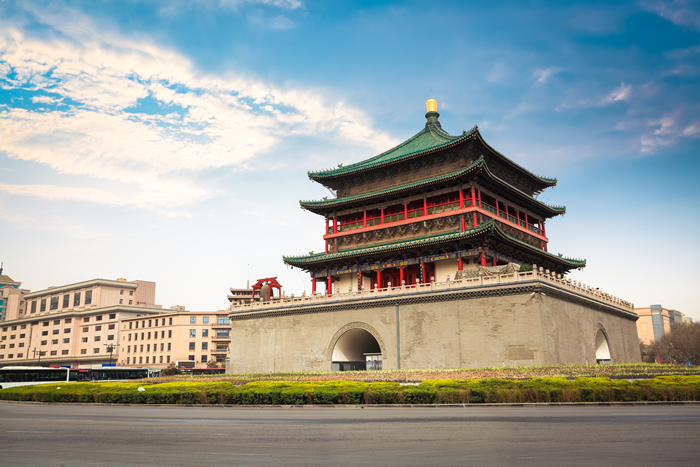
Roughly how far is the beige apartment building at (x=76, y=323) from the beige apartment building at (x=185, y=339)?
6.66m

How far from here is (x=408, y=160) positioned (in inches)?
1700

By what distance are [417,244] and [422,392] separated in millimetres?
19798

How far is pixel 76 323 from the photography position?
311 ft

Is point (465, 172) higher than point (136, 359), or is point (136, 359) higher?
point (465, 172)

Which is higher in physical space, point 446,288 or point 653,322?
point 653,322

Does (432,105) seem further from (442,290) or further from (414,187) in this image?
(442,290)

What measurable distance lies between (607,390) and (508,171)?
1185 inches

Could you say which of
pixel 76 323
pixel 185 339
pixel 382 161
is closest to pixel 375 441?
pixel 382 161

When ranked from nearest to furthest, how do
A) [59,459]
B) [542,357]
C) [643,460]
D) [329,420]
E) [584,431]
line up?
[643,460] < [59,459] < [584,431] < [329,420] < [542,357]

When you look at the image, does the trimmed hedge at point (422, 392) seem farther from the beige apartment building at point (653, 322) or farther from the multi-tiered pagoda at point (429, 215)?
the beige apartment building at point (653, 322)

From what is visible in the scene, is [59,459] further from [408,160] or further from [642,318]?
[642,318]

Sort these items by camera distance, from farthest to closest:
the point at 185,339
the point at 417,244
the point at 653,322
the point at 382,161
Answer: the point at 653,322
the point at 185,339
the point at 382,161
the point at 417,244

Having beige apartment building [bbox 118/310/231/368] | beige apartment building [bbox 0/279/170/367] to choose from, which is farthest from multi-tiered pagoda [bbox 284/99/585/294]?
beige apartment building [bbox 0/279/170/367]

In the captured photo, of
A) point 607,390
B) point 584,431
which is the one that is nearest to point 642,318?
point 607,390
